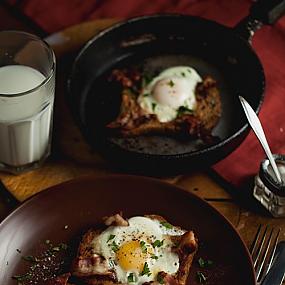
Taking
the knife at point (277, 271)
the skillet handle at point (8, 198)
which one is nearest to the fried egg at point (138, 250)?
the knife at point (277, 271)

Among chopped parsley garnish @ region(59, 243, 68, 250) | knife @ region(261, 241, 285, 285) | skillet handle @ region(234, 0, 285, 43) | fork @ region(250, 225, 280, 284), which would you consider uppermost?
skillet handle @ region(234, 0, 285, 43)

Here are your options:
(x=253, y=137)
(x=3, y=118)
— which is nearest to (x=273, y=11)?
(x=253, y=137)

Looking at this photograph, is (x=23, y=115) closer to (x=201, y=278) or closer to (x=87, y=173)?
(x=87, y=173)

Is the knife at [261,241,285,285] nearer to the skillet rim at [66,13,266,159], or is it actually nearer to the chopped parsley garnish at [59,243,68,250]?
the skillet rim at [66,13,266,159]

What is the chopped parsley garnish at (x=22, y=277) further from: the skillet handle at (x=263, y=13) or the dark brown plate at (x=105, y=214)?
the skillet handle at (x=263, y=13)

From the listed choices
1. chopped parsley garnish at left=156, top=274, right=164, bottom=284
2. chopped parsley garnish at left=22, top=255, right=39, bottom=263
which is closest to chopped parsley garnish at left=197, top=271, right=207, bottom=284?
chopped parsley garnish at left=156, top=274, right=164, bottom=284

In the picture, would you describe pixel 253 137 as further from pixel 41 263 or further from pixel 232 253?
pixel 41 263
